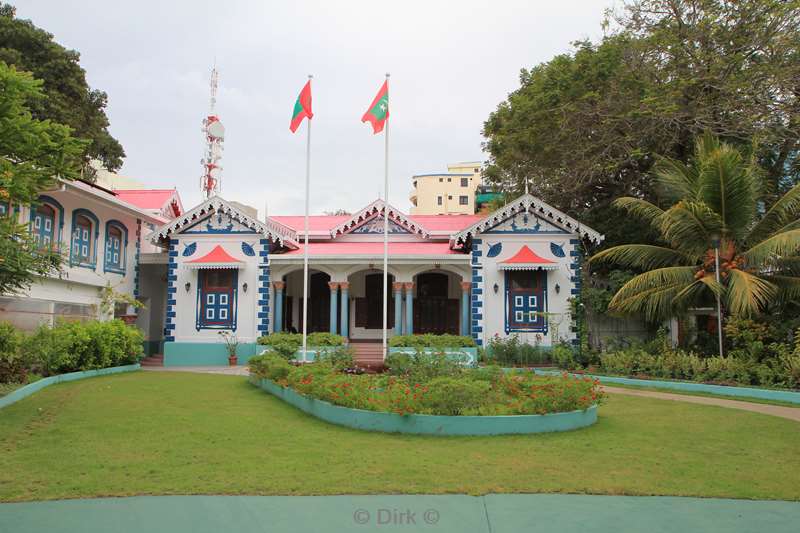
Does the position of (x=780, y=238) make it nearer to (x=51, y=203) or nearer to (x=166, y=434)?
Answer: (x=166, y=434)

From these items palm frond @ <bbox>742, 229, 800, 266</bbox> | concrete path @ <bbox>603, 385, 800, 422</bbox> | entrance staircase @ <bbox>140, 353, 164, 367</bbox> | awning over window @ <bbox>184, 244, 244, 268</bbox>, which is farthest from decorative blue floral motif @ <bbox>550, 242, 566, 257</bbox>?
entrance staircase @ <bbox>140, 353, 164, 367</bbox>

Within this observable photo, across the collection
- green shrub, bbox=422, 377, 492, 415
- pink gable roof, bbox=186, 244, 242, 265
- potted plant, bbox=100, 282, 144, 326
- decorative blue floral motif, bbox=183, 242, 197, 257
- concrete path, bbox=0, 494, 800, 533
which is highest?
decorative blue floral motif, bbox=183, 242, 197, 257

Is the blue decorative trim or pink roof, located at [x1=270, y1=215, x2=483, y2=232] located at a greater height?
pink roof, located at [x1=270, y1=215, x2=483, y2=232]

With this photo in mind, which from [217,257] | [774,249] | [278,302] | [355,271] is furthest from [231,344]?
Result: [774,249]

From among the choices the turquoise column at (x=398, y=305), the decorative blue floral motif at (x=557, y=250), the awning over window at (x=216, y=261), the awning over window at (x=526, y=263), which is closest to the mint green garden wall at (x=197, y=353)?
the awning over window at (x=216, y=261)

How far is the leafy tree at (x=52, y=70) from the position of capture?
25.3 metres

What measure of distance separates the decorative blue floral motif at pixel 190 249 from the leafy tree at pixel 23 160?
36.9 feet

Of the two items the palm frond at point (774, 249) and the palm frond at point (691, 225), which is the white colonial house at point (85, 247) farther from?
the palm frond at point (774, 249)

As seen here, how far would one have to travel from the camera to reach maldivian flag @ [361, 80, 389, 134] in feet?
61.8

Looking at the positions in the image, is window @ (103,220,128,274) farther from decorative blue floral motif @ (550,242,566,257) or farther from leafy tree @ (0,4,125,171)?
decorative blue floral motif @ (550,242,566,257)

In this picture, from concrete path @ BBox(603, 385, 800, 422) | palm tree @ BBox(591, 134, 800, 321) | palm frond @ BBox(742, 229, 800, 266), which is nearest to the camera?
concrete path @ BBox(603, 385, 800, 422)

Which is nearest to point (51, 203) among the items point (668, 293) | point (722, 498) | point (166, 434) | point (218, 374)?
point (218, 374)

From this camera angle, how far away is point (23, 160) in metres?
11.7

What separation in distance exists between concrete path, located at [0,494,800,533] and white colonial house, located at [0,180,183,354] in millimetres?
12077
